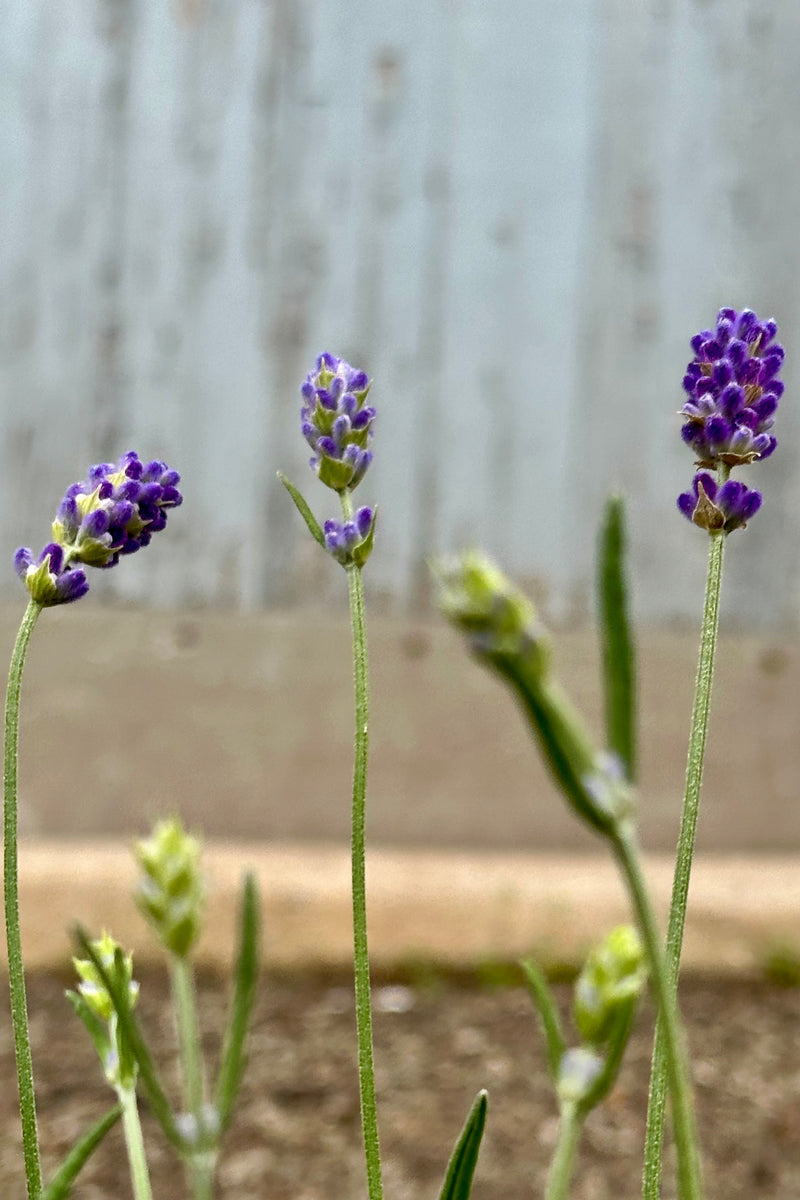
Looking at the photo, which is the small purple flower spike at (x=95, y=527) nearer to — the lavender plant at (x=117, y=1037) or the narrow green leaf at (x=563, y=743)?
the lavender plant at (x=117, y=1037)

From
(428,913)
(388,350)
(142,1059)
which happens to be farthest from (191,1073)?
(388,350)

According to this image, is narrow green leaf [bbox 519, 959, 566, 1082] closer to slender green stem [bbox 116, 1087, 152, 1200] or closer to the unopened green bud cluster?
the unopened green bud cluster

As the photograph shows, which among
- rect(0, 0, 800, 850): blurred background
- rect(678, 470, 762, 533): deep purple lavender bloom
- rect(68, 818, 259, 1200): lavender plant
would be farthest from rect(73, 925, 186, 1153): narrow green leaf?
rect(0, 0, 800, 850): blurred background

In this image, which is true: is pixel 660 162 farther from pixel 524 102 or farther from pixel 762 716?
pixel 762 716

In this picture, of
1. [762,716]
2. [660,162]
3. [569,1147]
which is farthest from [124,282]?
[569,1147]

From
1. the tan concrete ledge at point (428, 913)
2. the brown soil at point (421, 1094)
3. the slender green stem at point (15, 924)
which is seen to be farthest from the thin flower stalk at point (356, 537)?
the tan concrete ledge at point (428, 913)
